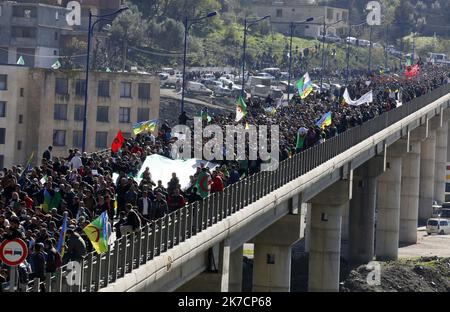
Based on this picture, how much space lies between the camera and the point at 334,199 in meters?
69.9

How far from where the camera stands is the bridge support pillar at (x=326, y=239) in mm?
69438

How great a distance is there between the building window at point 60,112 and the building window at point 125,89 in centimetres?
457

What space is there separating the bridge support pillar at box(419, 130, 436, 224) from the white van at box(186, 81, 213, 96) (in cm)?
2897

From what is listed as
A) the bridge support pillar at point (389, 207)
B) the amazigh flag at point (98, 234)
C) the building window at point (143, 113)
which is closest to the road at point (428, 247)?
the bridge support pillar at point (389, 207)

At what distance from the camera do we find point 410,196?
101 metres

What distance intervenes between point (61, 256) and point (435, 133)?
90185 mm

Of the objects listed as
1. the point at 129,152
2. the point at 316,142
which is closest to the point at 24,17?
the point at 316,142

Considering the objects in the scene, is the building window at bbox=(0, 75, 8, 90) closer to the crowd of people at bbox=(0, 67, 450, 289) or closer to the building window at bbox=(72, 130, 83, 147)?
the building window at bbox=(72, 130, 83, 147)

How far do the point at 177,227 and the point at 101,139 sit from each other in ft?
251

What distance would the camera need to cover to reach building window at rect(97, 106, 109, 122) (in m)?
110

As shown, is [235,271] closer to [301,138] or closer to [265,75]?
[301,138]

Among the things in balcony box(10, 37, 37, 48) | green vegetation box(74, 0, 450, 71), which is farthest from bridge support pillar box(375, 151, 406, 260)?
green vegetation box(74, 0, 450, 71)

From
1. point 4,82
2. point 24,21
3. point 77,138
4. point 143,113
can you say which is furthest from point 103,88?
point 24,21

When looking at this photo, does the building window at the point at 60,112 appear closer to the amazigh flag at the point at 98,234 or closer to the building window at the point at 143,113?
the building window at the point at 143,113
